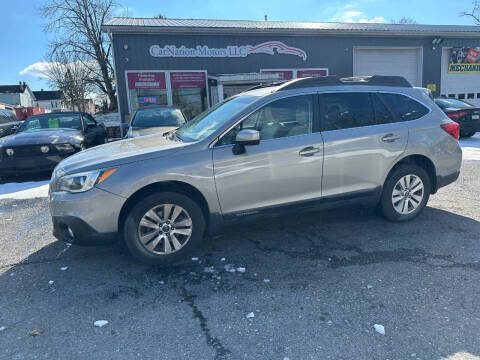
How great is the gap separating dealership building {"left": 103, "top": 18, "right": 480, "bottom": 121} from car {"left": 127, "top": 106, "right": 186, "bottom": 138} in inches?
221

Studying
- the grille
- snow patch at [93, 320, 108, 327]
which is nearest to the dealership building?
the grille

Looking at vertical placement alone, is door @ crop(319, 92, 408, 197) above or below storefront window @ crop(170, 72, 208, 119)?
below

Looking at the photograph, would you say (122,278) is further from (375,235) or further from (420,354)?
(375,235)

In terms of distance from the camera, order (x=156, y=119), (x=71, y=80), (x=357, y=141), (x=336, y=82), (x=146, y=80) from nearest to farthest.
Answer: (x=357, y=141), (x=336, y=82), (x=156, y=119), (x=146, y=80), (x=71, y=80)

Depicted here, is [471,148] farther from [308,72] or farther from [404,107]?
[308,72]

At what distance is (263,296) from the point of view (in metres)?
3.03

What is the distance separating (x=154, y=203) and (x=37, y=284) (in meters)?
1.32

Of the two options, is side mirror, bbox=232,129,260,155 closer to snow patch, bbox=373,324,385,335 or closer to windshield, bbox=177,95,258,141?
windshield, bbox=177,95,258,141

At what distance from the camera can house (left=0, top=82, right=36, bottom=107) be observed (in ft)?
227

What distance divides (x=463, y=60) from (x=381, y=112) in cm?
1866

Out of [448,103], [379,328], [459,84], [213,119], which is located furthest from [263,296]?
[459,84]

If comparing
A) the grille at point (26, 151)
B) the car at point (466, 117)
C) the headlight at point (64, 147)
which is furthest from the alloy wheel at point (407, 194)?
the car at point (466, 117)

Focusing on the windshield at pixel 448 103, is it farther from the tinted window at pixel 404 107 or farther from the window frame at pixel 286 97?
the window frame at pixel 286 97

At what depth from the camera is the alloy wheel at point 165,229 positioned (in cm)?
353
